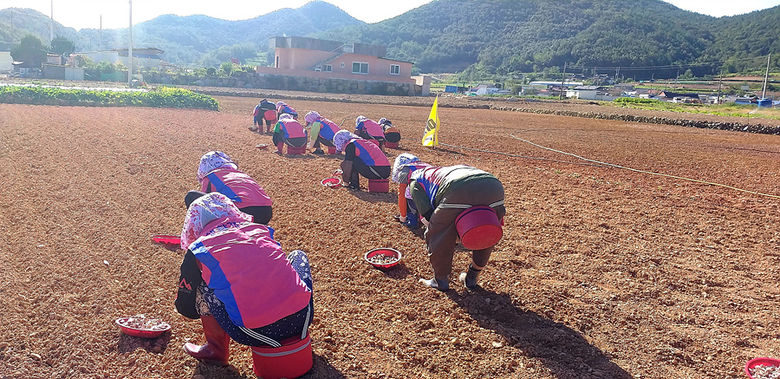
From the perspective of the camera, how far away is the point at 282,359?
373 centimetres

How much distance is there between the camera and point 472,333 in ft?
15.8

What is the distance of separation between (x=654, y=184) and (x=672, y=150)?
294 inches

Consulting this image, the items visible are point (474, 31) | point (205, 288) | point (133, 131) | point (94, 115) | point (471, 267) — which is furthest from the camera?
point (474, 31)

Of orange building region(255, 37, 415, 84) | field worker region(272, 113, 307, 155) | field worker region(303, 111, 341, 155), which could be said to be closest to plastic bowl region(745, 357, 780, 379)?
field worker region(303, 111, 341, 155)

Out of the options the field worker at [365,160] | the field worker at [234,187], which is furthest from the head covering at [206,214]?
the field worker at [365,160]

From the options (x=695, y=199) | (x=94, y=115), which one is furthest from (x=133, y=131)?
(x=695, y=199)

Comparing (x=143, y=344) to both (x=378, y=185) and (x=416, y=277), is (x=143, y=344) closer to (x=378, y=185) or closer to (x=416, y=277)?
(x=416, y=277)

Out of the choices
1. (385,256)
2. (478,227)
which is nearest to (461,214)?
(478,227)

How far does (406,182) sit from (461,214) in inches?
76.5

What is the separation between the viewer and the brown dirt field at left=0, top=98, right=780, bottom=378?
4312 mm

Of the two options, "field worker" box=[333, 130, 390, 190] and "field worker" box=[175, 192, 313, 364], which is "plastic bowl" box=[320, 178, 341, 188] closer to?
"field worker" box=[333, 130, 390, 190]

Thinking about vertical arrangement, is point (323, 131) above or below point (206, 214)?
above

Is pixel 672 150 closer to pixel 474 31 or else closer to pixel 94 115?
pixel 94 115

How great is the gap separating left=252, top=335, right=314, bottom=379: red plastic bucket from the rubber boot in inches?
13.0
